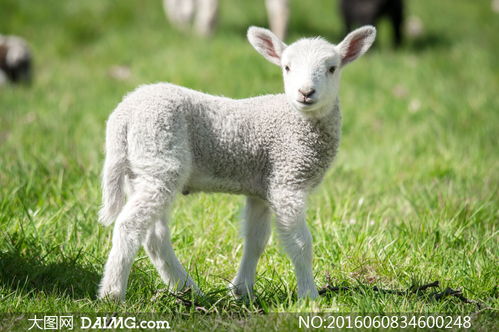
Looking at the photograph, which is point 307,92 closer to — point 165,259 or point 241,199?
point 165,259

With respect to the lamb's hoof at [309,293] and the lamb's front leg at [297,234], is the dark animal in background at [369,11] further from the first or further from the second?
the lamb's hoof at [309,293]

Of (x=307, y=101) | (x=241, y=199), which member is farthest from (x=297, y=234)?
(x=241, y=199)

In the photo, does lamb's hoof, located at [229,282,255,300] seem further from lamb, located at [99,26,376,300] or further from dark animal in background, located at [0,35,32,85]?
dark animal in background, located at [0,35,32,85]

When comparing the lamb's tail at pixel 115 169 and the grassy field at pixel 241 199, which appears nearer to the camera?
the lamb's tail at pixel 115 169

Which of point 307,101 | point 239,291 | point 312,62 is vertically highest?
point 312,62

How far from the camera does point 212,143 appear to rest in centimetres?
294

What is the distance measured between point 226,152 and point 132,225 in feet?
1.78

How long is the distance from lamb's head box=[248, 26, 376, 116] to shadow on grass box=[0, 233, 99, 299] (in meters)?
1.32

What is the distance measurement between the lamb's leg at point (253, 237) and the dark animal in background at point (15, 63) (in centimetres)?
628

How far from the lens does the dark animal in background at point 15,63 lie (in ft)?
28.2

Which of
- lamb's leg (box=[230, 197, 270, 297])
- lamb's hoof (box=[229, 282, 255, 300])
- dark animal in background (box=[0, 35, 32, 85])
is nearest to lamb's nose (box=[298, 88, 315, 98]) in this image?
lamb's leg (box=[230, 197, 270, 297])

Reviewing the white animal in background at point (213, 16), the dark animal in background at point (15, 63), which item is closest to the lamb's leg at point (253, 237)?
the dark animal in background at point (15, 63)

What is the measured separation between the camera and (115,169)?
2889mm

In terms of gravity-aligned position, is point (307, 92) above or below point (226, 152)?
above
